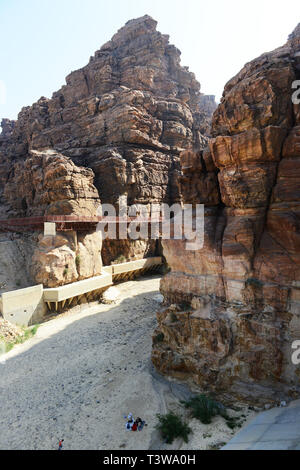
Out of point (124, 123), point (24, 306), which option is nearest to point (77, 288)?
point (24, 306)

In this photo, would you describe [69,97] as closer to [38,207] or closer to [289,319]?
[38,207]

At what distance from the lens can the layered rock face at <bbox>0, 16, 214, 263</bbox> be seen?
37.8m

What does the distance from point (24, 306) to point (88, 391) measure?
12.0 metres

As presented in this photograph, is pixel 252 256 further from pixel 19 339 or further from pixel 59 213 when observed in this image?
pixel 59 213

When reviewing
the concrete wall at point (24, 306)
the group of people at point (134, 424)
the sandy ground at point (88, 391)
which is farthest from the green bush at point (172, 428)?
the concrete wall at point (24, 306)

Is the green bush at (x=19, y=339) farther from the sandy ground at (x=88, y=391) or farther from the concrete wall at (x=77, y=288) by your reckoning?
the concrete wall at (x=77, y=288)

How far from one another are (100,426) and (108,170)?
31.1 metres

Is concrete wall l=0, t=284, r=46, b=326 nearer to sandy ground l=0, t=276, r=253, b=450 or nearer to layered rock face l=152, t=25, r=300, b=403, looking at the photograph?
sandy ground l=0, t=276, r=253, b=450

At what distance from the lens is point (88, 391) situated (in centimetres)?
1387

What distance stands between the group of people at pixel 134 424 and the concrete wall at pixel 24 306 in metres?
15.3

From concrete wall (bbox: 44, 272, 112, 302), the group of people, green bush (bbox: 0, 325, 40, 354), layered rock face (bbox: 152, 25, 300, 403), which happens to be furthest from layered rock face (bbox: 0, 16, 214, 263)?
the group of people

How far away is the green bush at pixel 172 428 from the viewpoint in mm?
10474

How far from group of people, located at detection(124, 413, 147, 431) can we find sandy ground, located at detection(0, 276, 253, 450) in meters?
0.20

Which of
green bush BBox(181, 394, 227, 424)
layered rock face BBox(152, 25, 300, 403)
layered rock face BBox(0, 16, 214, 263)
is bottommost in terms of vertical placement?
green bush BBox(181, 394, 227, 424)
